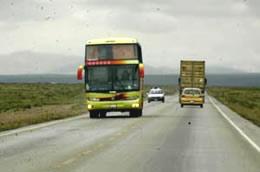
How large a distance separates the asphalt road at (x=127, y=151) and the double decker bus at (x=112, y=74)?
9.25 m

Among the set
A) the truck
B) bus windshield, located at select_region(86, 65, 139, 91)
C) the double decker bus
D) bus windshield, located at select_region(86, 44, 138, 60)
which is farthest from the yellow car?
A: bus windshield, located at select_region(86, 44, 138, 60)

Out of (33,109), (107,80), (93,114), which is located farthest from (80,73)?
(33,109)

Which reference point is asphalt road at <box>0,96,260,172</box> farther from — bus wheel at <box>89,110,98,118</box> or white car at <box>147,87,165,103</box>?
white car at <box>147,87,165,103</box>

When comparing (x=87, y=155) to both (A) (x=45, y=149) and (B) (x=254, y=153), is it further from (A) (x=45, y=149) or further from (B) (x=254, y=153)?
(B) (x=254, y=153)

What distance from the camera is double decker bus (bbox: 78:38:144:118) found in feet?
114

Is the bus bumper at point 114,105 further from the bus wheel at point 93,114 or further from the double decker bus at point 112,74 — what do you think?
the bus wheel at point 93,114

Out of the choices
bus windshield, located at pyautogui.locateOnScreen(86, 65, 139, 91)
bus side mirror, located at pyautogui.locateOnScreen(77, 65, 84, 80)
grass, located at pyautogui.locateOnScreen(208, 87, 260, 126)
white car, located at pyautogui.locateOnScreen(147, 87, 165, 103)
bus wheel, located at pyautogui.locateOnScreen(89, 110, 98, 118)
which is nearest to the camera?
bus side mirror, located at pyautogui.locateOnScreen(77, 65, 84, 80)

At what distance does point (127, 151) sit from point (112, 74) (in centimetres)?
1804

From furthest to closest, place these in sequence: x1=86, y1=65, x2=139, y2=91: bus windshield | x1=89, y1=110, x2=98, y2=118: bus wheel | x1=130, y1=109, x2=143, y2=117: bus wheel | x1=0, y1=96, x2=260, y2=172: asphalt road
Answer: x1=89, y1=110, x2=98, y2=118: bus wheel
x1=130, y1=109, x2=143, y2=117: bus wheel
x1=86, y1=65, x2=139, y2=91: bus windshield
x1=0, y1=96, x2=260, y2=172: asphalt road

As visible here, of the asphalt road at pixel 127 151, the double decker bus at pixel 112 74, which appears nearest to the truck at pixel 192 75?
the double decker bus at pixel 112 74

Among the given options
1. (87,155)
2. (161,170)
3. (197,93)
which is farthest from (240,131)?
(197,93)

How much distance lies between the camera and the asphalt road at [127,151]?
44.9 feet

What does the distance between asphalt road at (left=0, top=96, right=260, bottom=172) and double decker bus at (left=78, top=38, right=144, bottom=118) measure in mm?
9253

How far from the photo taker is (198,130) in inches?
1041
